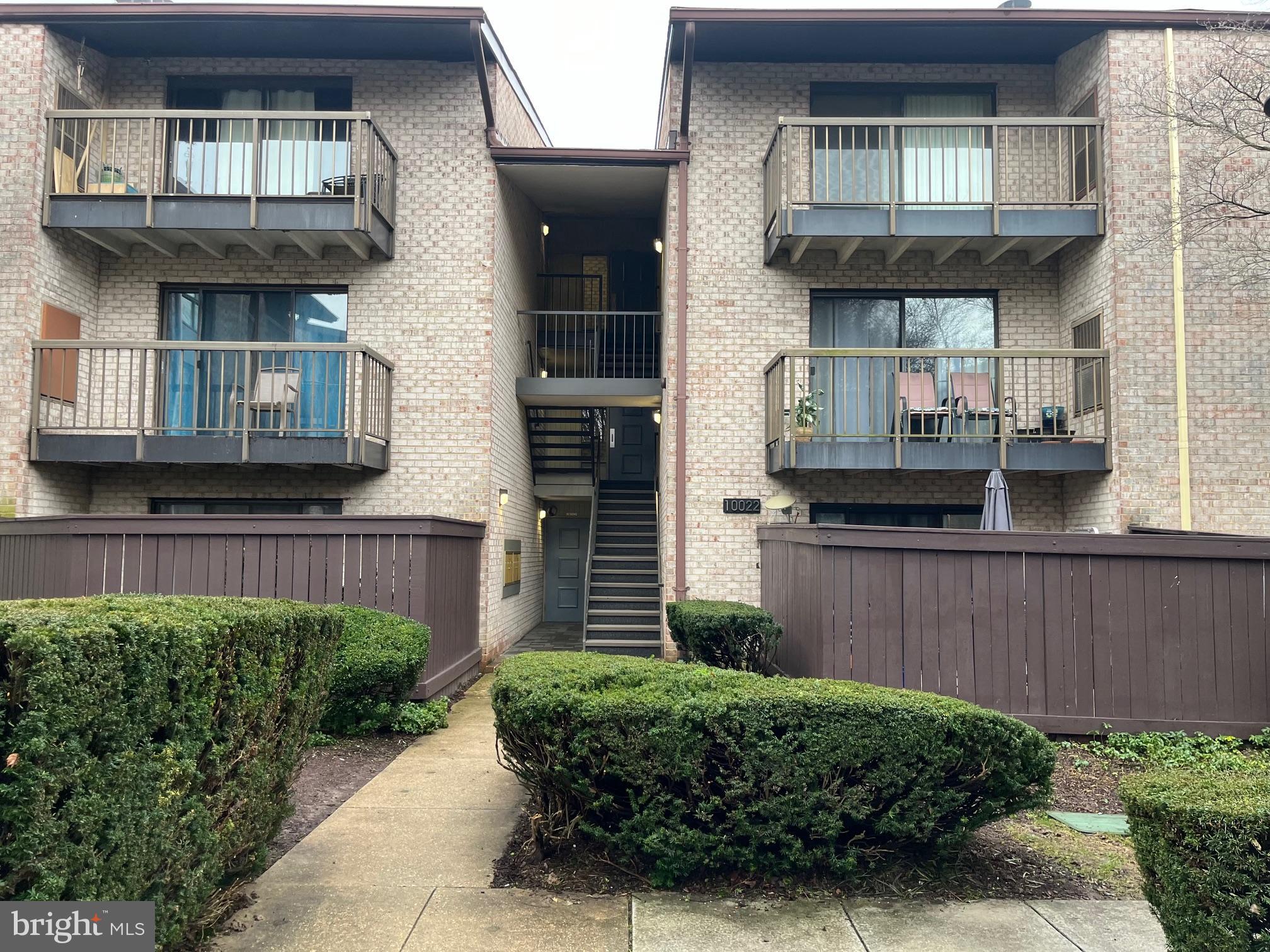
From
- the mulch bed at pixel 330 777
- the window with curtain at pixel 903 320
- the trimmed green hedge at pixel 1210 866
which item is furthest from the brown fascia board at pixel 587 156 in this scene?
the trimmed green hedge at pixel 1210 866

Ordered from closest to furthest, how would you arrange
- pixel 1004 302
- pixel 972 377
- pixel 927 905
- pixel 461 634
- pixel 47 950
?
pixel 47 950, pixel 927 905, pixel 461 634, pixel 972 377, pixel 1004 302

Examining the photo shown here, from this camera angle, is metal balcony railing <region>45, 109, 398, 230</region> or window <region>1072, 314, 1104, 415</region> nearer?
metal balcony railing <region>45, 109, 398, 230</region>

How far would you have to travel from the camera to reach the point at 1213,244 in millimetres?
10352

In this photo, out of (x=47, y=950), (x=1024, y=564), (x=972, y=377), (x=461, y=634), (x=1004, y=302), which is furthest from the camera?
(x=1004, y=302)

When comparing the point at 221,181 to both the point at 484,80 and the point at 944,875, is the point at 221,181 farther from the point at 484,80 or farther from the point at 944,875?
the point at 944,875

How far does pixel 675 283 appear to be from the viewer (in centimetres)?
1152

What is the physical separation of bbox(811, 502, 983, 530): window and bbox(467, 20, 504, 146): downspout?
22.7 ft

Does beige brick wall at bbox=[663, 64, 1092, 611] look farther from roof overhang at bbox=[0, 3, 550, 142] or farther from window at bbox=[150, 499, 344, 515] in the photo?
window at bbox=[150, 499, 344, 515]

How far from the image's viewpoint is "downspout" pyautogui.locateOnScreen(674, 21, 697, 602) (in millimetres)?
11234

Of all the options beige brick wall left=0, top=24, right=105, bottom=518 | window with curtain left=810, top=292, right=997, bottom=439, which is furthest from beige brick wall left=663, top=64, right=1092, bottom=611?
beige brick wall left=0, top=24, right=105, bottom=518

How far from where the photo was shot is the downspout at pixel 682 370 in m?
11.2

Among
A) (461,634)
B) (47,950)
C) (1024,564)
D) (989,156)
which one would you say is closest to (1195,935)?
(47,950)

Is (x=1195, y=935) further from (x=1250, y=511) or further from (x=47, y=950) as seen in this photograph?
(x=1250, y=511)

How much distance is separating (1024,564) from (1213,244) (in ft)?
21.0
